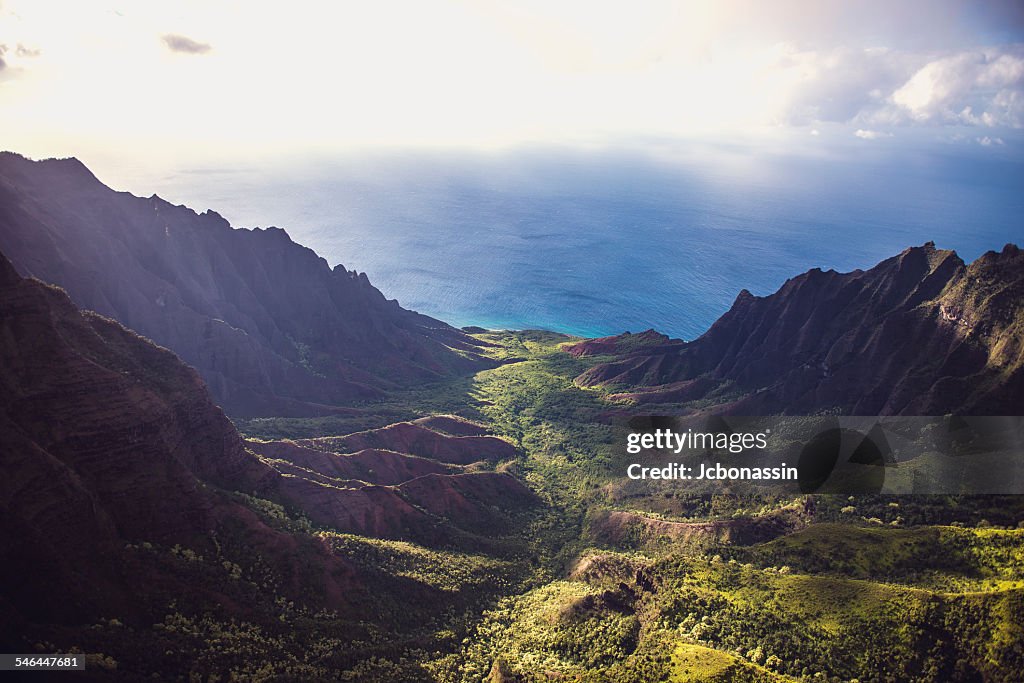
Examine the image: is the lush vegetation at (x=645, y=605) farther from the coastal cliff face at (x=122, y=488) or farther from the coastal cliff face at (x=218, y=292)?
the coastal cliff face at (x=218, y=292)

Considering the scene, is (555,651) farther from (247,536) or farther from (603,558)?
(247,536)

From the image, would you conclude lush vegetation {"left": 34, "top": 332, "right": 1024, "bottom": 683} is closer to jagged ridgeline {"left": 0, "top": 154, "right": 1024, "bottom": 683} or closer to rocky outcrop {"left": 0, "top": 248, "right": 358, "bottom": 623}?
jagged ridgeline {"left": 0, "top": 154, "right": 1024, "bottom": 683}

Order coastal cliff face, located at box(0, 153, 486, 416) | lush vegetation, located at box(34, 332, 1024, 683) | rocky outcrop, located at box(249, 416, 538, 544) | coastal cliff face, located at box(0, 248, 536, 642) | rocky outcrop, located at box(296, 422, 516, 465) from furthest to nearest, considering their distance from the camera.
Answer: coastal cliff face, located at box(0, 153, 486, 416)
rocky outcrop, located at box(296, 422, 516, 465)
rocky outcrop, located at box(249, 416, 538, 544)
lush vegetation, located at box(34, 332, 1024, 683)
coastal cliff face, located at box(0, 248, 536, 642)

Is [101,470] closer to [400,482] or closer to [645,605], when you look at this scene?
[400,482]

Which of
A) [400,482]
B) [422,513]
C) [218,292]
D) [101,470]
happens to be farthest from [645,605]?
[218,292]

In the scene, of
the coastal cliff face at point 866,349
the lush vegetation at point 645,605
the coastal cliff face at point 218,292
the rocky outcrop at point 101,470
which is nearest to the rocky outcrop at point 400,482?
the lush vegetation at point 645,605

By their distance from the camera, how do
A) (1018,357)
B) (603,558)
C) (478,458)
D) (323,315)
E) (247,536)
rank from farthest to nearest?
(323,315) < (478,458) < (1018,357) < (603,558) < (247,536)

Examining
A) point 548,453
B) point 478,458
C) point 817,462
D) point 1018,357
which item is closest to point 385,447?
point 478,458

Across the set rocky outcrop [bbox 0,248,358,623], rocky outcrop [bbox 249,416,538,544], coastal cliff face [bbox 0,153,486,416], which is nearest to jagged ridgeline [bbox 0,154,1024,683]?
rocky outcrop [bbox 0,248,358,623]

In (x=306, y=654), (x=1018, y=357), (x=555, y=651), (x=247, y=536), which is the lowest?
(x=555, y=651)
